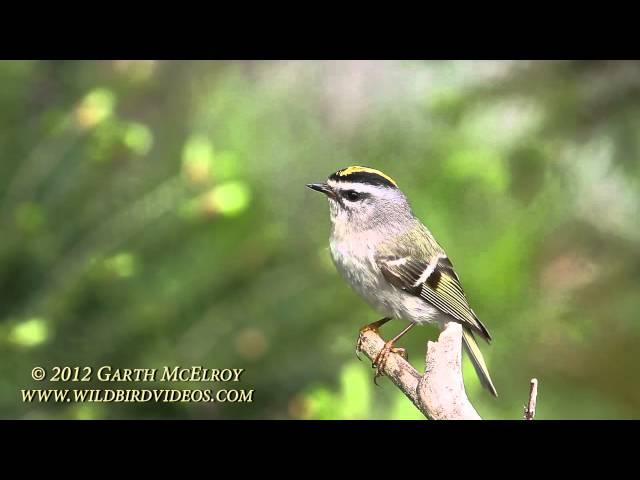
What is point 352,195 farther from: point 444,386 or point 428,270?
point 444,386

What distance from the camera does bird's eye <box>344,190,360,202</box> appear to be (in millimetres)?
1582

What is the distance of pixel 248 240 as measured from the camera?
2.05 metres

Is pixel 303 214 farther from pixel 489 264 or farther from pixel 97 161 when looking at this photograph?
pixel 97 161

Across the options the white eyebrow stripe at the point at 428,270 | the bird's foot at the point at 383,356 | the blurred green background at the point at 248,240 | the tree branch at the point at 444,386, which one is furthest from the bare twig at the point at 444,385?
the blurred green background at the point at 248,240

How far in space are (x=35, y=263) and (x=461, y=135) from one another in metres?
1.57

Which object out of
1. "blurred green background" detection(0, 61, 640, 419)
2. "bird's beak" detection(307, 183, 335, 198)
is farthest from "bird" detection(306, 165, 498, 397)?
"blurred green background" detection(0, 61, 640, 419)

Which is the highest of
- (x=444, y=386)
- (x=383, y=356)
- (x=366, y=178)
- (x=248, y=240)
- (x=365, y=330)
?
A: (x=248, y=240)

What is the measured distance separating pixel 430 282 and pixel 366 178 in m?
0.27

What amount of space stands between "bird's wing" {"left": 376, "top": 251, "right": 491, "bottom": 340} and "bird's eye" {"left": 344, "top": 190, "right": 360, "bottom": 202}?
13 cm

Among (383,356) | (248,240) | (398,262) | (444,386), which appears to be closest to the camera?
(444,386)

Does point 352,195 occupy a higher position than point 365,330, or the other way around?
point 352,195

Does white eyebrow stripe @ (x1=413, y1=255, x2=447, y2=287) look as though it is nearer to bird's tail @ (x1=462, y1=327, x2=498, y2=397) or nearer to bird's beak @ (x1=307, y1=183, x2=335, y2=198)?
bird's tail @ (x1=462, y1=327, x2=498, y2=397)

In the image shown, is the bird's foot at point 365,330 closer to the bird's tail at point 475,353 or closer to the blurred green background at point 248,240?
the blurred green background at point 248,240

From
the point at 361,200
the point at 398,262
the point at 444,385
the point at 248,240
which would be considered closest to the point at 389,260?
the point at 398,262
